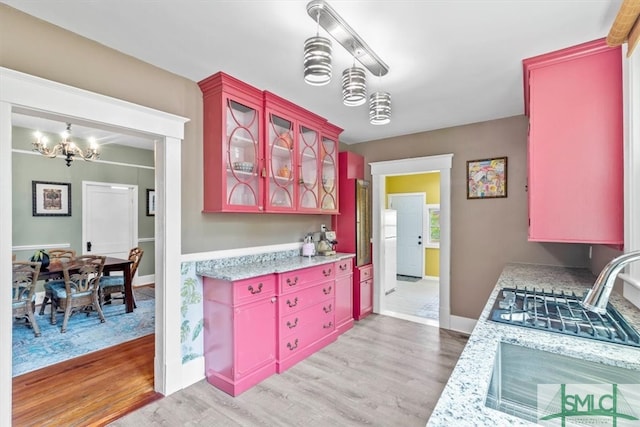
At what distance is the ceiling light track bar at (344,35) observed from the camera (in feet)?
5.03

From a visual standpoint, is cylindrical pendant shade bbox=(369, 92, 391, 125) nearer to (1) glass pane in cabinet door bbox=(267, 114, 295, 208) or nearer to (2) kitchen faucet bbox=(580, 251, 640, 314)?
(1) glass pane in cabinet door bbox=(267, 114, 295, 208)

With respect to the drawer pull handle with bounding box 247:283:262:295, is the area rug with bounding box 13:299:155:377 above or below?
below

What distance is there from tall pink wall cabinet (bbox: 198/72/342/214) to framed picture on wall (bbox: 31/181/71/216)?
12.8 feet

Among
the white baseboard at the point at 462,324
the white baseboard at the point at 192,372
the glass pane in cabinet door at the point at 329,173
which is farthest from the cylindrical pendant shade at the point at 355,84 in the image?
the white baseboard at the point at 462,324

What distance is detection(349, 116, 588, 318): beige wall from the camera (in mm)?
3221

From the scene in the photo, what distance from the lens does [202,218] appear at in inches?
100

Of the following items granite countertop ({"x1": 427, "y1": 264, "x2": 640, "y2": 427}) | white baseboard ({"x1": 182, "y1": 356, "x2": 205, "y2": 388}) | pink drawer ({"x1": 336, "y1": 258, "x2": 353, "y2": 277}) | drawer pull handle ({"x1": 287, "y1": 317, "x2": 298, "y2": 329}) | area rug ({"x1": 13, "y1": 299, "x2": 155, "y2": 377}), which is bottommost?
area rug ({"x1": 13, "y1": 299, "x2": 155, "y2": 377})

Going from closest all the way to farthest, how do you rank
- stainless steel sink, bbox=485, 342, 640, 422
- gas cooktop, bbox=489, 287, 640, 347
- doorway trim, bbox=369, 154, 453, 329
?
stainless steel sink, bbox=485, 342, 640, 422
gas cooktop, bbox=489, 287, 640, 347
doorway trim, bbox=369, 154, 453, 329

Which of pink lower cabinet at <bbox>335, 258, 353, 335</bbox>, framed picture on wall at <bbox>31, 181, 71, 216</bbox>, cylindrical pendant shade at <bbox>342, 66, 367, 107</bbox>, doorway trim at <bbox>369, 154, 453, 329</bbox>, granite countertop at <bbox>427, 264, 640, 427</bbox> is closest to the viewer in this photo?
granite countertop at <bbox>427, 264, 640, 427</bbox>

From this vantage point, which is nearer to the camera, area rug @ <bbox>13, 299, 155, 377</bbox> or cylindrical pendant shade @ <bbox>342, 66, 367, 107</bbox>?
cylindrical pendant shade @ <bbox>342, 66, 367, 107</bbox>

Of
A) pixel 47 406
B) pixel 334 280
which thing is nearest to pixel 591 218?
pixel 334 280

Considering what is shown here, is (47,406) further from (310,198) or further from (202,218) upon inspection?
(310,198)

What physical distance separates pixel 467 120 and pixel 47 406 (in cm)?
458

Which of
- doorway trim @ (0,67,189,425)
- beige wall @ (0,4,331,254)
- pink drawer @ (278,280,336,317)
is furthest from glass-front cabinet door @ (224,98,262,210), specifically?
pink drawer @ (278,280,336,317)
